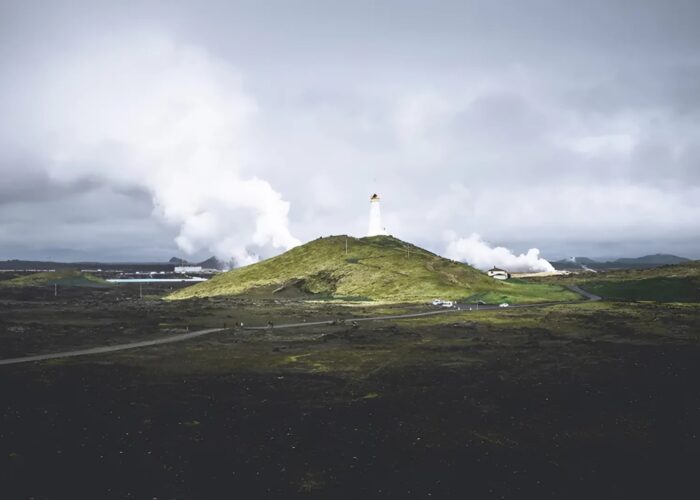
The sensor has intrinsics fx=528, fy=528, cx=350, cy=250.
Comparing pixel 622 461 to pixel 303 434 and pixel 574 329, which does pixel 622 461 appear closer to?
pixel 303 434

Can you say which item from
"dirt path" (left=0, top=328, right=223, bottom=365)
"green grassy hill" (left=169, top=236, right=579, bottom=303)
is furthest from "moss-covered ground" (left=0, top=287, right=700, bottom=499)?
"green grassy hill" (left=169, top=236, right=579, bottom=303)

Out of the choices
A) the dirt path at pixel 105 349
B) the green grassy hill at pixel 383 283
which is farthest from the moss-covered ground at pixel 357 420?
the green grassy hill at pixel 383 283

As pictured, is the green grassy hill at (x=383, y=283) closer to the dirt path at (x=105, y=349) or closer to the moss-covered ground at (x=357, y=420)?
the dirt path at (x=105, y=349)

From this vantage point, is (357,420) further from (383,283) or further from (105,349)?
(383,283)

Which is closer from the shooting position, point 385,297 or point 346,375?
point 346,375

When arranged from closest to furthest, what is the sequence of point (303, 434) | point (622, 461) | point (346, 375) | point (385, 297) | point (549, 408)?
point (622, 461) < point (303, 434) < point (549, 408) < point (346, 375) < point (385, 297)

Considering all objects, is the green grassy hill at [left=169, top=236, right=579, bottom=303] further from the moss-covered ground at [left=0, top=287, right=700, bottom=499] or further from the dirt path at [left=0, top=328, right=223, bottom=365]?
the moss-covered ground at [left=0, top=287, right=700, bottom=499]

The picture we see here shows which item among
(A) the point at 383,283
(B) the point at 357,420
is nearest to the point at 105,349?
(B) the point at 357,420

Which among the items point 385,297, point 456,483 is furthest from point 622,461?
point 385,297
